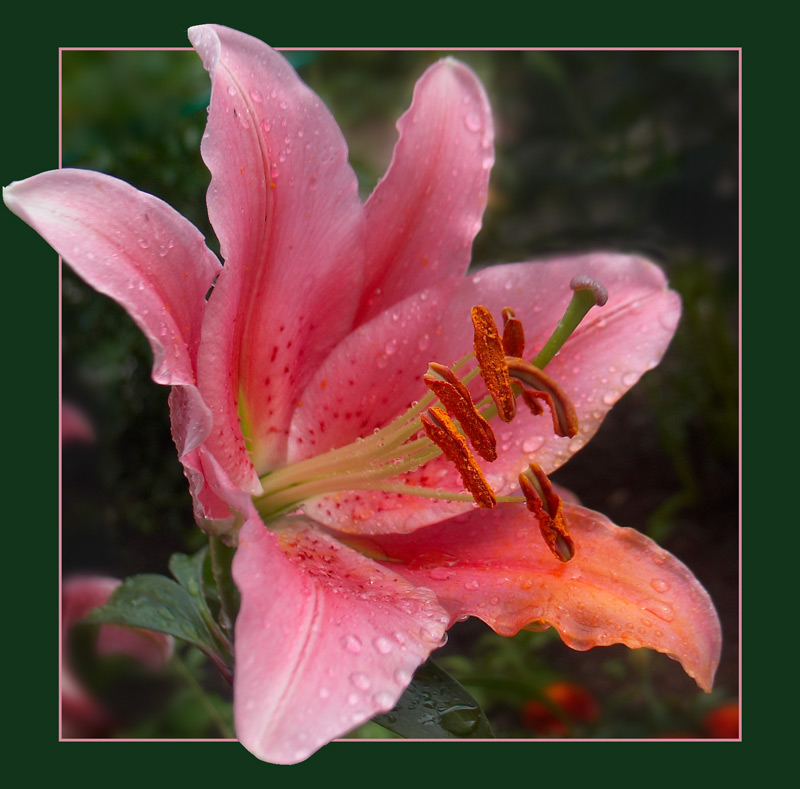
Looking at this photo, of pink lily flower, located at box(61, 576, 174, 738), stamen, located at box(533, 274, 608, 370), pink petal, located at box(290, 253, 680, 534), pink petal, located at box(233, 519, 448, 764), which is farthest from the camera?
pink lily flower, located at box(61, 576, 174, 738)

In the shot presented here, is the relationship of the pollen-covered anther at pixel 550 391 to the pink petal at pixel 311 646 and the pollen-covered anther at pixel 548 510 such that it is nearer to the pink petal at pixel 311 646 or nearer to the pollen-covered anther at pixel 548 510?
the pollen-covered anther at pixel 548 510

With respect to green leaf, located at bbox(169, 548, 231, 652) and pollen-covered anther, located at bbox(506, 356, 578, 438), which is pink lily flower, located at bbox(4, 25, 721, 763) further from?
green leaf, located at bbox(169, 548, 231, 652)

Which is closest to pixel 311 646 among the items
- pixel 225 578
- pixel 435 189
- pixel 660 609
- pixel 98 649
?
pixel 225 578

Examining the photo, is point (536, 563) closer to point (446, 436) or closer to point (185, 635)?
point (446, 436)

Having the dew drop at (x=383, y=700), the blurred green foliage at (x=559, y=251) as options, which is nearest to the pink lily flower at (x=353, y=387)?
the dew drop at (x=383, y=700)

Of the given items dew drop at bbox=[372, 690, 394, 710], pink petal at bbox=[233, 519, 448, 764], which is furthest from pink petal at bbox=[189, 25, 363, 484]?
dew drop at bbox=[372, 690, 394, 710]

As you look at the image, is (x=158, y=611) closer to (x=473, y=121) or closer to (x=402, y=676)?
(x=402, y=676)
